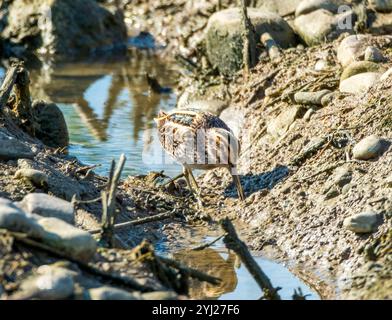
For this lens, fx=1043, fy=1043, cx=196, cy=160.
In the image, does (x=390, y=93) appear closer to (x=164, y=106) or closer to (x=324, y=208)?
(x=324, y=208)

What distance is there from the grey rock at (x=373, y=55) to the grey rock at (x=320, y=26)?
2.28 m

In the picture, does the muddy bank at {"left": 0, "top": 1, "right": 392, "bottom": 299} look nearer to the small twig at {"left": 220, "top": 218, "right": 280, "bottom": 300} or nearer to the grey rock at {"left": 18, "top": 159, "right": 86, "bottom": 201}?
the grey rock at {"left": 18, "top": 159, "right": 86, "bottom": 201}

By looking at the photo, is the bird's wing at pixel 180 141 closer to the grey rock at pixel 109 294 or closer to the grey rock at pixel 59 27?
the grey rock at pixel 109 294

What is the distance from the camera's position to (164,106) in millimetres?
16547

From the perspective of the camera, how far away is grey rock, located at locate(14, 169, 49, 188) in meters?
9.01

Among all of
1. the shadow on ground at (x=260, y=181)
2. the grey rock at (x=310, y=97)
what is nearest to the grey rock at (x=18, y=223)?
the shadow on ground at (x=260, y=181)

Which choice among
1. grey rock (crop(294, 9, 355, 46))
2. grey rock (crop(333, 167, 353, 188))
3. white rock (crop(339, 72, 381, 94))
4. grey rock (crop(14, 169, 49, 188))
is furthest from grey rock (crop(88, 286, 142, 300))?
grey rock (crop(294, 9, 355, 46))

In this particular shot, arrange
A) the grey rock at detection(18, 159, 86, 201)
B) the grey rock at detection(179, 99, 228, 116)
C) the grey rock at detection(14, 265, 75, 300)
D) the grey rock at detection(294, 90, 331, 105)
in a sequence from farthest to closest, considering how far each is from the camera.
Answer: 1. the grey rock at detection(179, 99, 228, 116)
2. the grey rock at detection(294, 90, 331, 105)
3. the grey rock at detection(18, 159, 86, 201)
4. the grey rock at detection(14, 265, 75, 300)

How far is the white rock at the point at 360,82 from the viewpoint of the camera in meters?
11.0

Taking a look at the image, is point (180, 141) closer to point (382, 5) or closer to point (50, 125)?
point (50, 125)

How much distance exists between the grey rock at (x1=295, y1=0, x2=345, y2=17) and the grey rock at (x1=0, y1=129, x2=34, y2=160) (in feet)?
22.4

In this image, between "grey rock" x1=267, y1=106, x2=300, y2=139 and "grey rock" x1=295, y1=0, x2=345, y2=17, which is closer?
"grey rock" x1=267, y1=106, x2=300, y2=139

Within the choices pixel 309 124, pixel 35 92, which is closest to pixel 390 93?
pixel 309 124

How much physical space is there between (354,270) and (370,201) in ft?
2.67
